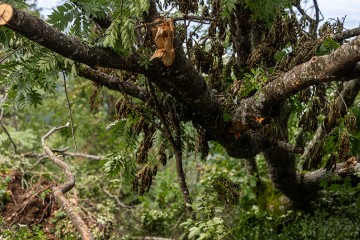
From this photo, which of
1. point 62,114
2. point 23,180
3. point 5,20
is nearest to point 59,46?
point 5,20

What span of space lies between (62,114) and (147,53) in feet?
25.3

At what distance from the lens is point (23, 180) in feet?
21.9

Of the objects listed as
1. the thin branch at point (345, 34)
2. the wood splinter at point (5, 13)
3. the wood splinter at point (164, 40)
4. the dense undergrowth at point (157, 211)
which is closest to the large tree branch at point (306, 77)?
the thin branch at point (345, 34)

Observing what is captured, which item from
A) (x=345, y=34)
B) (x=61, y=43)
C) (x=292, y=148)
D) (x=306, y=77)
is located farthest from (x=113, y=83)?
(x=345, y=34)

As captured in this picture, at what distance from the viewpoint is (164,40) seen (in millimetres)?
2959

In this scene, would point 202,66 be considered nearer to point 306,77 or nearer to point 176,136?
point 176,136

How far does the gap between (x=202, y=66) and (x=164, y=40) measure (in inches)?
50.9

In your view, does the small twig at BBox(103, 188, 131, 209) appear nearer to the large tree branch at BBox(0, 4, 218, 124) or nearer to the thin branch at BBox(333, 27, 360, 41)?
the large tree branch at BBox(0, 4, 218, 124)

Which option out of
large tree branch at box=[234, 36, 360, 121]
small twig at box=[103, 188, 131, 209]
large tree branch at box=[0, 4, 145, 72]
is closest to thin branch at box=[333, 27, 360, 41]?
large tree branch at box=[234, 36, 360, 121]

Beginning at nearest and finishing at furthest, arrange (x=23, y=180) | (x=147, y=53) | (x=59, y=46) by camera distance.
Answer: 1. (x=59, y=46)
2. (x=147, y=53)
3. (x=23, y=180)

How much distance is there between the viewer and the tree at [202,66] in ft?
9.31

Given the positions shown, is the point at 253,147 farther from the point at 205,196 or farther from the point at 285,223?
the point at 285,223

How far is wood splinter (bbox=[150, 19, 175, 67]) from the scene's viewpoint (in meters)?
2.93

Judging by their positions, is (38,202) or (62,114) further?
(62,114)
